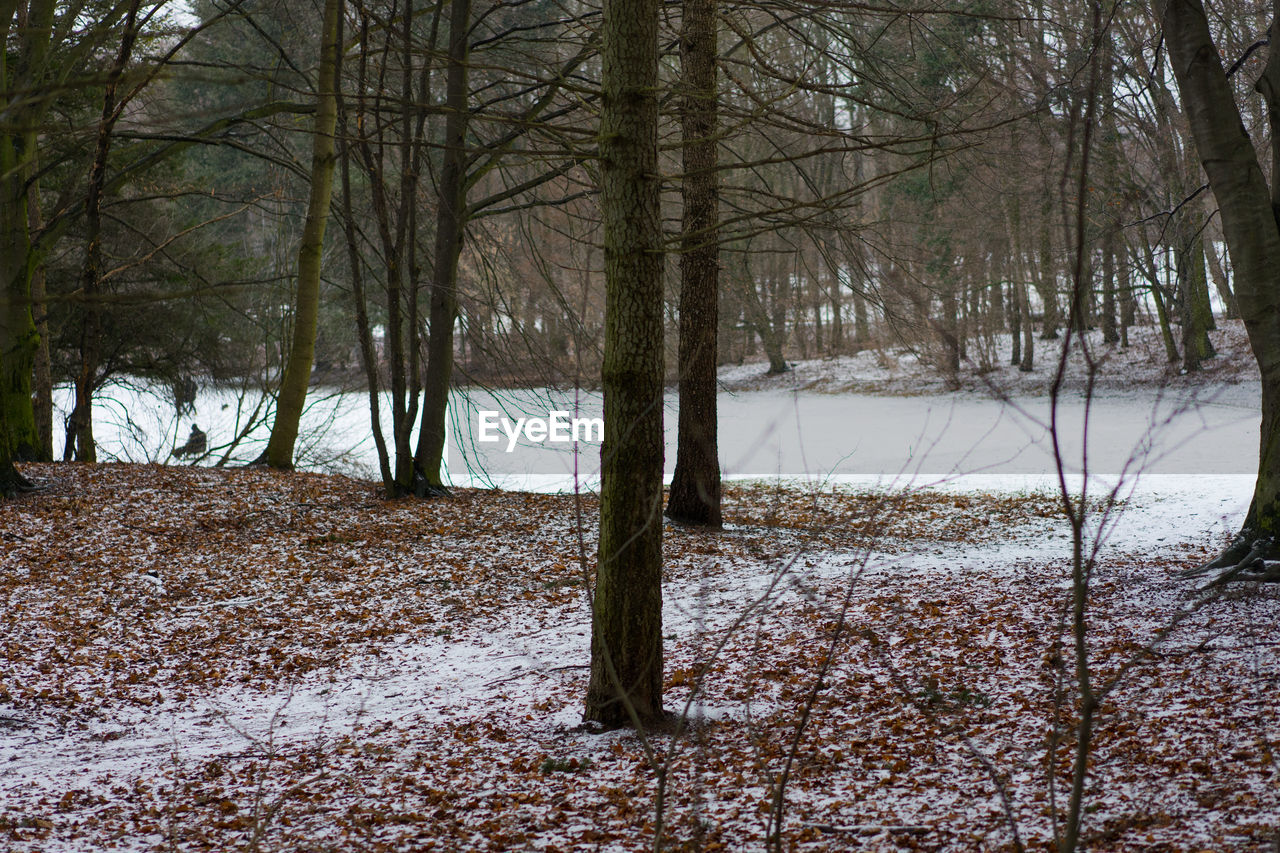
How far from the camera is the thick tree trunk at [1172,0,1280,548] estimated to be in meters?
5.19

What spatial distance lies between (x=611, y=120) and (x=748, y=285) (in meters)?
5.93

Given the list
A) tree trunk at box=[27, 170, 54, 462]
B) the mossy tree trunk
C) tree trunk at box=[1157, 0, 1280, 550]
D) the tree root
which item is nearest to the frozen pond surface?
tree trunk at box=[27, 170, 54, 462]

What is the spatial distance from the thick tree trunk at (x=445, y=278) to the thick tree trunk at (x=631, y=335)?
17.9 feet

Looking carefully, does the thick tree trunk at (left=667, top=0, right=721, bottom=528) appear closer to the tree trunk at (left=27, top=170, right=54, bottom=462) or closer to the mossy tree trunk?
the mossy tree trunk

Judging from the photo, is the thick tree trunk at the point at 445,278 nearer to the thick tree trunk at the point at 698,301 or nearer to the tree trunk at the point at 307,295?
the tree trunk at the point at 307,295

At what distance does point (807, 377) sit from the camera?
27.1 metres

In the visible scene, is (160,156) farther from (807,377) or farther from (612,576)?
(807,377)

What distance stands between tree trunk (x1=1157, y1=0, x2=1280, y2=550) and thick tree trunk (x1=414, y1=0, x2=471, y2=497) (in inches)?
224

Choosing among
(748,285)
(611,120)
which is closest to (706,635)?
(611,120)

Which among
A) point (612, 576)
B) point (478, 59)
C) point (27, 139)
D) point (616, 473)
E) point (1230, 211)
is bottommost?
point (612, 576)

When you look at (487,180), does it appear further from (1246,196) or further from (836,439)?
(1246,196)

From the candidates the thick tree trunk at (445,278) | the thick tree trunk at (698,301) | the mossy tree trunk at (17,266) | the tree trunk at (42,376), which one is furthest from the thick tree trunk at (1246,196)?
the tree trunk at (42,376)

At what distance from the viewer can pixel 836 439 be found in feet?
61.4

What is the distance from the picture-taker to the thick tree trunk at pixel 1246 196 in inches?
204
